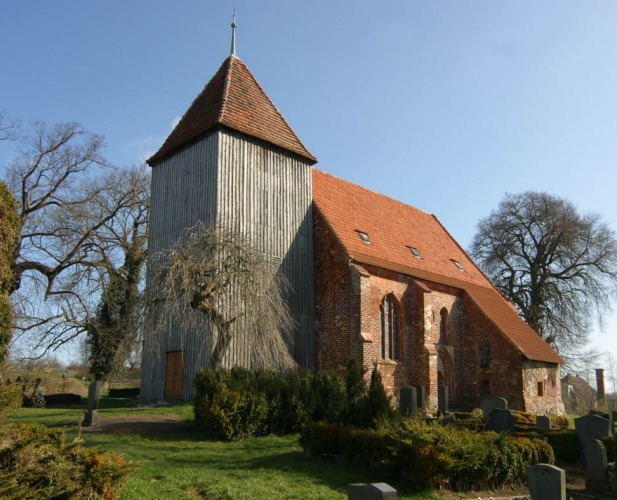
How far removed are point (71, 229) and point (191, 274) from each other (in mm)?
12986

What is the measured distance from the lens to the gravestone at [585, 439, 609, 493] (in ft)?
36.3

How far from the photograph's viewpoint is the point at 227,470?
35.0 feet

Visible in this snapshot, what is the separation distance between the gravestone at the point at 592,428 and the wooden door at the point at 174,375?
39.1ft

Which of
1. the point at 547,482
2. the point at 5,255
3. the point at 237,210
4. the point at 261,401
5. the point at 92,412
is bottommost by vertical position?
the point at 547,482

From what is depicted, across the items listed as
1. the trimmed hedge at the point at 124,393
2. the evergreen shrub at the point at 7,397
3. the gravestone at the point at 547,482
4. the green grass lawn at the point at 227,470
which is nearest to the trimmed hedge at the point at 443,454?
the green grass lawn at the point at 227,470

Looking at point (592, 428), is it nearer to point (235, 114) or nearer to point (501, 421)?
point (501, 421)

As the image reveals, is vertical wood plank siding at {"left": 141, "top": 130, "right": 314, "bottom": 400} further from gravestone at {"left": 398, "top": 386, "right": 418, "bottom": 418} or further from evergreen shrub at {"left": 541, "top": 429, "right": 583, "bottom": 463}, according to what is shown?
evergreen shrub at {"left": 541, "top": 429, "right": 583, "bottom": 463}

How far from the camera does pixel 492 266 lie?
1566 inches

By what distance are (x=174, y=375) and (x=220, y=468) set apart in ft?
31.3

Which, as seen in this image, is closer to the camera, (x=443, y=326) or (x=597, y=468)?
(x=597, y=468)

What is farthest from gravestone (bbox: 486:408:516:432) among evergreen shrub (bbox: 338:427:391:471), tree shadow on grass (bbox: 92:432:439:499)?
tree shadow on grass (bbox: 92:432:439:499)

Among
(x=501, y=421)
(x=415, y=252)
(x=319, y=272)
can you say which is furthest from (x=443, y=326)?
(x=501, y=421)

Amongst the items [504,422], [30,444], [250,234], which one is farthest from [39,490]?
[250,234]

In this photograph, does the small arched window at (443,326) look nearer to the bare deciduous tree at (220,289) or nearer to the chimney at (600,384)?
the bare deciduous tree at (220,289)
